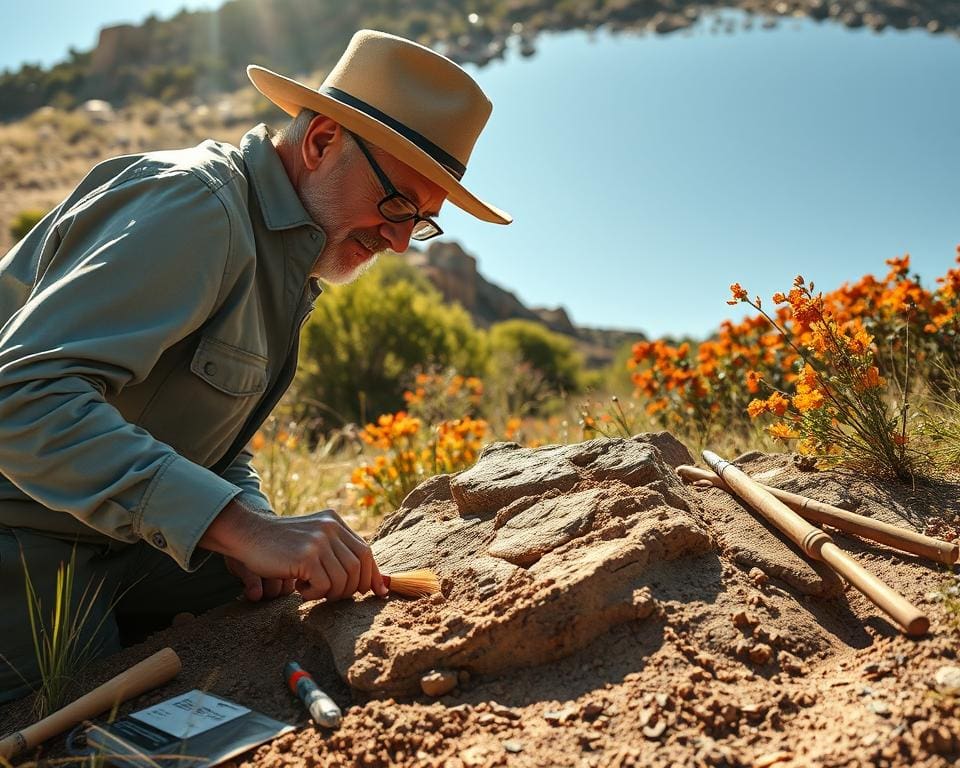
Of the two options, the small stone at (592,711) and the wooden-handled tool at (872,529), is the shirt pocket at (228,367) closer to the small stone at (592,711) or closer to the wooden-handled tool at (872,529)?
the small stone at (592,711)

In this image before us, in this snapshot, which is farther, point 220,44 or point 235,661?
point 220,44

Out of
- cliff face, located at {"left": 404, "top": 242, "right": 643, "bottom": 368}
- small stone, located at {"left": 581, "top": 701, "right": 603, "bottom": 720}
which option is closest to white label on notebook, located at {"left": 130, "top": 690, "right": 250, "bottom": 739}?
small stone, located at {"left": 581, "top": 701, "right": 603, "bottom": 720}

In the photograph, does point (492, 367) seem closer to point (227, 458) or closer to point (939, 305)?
point (939, 305)

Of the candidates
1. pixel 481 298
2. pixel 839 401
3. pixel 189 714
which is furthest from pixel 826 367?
pixel 481 298

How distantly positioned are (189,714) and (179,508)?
17.1 inches

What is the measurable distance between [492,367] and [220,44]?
186ft

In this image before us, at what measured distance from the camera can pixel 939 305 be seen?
405cm

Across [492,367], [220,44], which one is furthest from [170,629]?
[220,44]

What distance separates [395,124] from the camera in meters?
2.41

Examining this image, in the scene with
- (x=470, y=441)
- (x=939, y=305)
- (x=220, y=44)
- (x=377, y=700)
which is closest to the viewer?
(x=377, y=700)

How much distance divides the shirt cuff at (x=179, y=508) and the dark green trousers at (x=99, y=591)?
42 centimetres

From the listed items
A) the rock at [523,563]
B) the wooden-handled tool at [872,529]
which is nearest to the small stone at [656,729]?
the rock at [523,563]

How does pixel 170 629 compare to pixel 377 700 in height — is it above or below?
below

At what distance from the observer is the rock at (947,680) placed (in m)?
1.44
